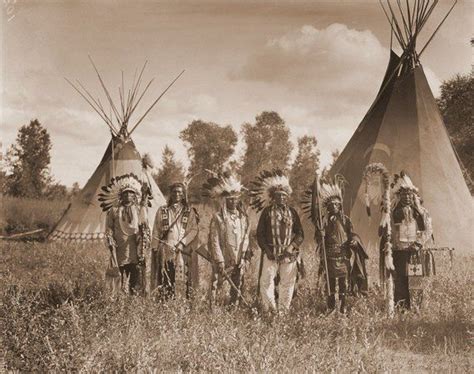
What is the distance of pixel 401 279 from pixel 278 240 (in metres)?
1.62

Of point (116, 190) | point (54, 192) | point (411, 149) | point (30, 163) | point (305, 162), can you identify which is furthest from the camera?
point (54, 192)

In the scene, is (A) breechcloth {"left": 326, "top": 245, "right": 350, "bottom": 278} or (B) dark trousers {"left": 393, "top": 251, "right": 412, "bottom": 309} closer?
(A) breechcloth {"left": 326, "top": 245, "right": 350, "bottom": 278}

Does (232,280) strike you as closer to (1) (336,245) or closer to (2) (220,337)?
(1) (336,245)

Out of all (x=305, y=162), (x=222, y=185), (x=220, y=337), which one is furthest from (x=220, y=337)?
(x=305, y=162)

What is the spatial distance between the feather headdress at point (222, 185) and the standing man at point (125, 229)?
37.1 inches

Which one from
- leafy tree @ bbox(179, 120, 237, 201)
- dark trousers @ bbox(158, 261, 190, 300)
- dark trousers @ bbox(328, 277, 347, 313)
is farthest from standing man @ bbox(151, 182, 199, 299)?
leafy tree @ bbox(179, 120, 237, 201)

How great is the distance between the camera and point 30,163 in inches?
548

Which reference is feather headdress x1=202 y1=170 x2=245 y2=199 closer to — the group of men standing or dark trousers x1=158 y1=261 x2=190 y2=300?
the group of men standing

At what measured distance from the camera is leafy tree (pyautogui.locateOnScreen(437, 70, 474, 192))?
11195 millimetres

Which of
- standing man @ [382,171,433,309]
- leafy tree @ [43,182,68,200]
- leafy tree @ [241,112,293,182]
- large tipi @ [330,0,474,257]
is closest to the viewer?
standing man @ [382,171,433,309]

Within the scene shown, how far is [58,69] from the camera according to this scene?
7656mm

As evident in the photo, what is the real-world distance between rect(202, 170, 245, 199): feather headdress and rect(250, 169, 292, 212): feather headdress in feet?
0.71

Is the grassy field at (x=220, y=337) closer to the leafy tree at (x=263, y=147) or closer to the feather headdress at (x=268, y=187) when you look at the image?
the feather headdress at (x=268, y=187)

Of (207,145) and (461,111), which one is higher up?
(461,111)
